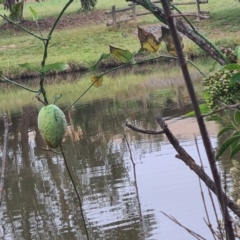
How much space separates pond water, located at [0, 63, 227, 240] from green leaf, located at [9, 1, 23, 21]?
2002mm

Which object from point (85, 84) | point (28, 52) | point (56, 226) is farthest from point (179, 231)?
point (28, 52)

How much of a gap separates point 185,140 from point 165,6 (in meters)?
9.25

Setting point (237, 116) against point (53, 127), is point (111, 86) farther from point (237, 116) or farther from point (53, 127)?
point (53, 127)

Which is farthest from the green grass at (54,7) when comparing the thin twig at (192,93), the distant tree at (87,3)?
the thin twig at (192,93)

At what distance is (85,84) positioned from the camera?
63.2ft

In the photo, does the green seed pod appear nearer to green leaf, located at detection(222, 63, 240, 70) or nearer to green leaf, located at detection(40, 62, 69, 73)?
green leaf, located at detection(40, 62, 69, 73)

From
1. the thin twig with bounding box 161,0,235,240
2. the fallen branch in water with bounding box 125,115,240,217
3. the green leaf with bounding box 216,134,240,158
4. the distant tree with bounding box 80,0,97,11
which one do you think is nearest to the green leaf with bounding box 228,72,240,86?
the fallen branch in water with bounding box 125,115,240,217

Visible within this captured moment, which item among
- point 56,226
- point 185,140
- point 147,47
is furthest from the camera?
point 185,140

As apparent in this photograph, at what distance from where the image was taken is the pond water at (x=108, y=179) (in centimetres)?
656

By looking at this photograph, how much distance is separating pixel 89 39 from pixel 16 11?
27790 mm

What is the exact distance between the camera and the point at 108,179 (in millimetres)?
8445

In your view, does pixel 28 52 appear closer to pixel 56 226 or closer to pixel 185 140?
pixel 185 140

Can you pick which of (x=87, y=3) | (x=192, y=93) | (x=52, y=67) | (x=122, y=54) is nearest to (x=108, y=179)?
(x=122, y=54)

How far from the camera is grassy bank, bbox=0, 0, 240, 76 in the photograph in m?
24.9
